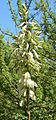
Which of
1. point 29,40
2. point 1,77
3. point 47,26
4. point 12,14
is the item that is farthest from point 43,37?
point 29,40

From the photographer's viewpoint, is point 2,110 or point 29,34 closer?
point 29,34

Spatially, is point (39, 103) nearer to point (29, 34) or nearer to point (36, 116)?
point (36, 116)

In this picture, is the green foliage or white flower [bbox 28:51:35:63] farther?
the green foliage

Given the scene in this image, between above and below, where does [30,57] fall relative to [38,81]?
below

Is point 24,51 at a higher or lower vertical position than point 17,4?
lower

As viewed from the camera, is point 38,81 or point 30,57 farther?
point 38,81

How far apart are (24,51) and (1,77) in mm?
3023

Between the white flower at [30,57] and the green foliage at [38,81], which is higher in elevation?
the green foliage at [38,81]

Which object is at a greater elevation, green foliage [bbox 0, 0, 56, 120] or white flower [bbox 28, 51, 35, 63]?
green foliage [bbox 0, 0, 56, 120]

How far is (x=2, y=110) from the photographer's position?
28.2ft

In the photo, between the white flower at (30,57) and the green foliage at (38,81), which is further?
the green foliage at (38,81)

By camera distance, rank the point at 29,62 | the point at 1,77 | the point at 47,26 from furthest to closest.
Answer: the point at 47,26 → the point at 1,77 → the point at 29,62

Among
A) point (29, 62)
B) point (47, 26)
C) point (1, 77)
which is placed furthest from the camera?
point (47, 26)

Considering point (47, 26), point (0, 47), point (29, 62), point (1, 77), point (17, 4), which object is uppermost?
point (17, 4)
